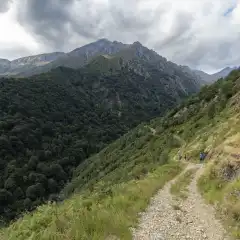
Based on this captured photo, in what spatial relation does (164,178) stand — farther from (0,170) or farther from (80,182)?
(0,170)

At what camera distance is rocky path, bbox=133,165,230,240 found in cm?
1197

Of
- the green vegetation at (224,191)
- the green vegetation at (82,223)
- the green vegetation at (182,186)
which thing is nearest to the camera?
the green vegetation at (82,223)

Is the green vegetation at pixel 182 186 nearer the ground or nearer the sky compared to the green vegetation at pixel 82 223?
nearer the ground

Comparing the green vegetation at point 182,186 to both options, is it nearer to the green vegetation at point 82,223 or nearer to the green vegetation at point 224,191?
the green vegetation at point 224,191

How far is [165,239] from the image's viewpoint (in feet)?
37.7

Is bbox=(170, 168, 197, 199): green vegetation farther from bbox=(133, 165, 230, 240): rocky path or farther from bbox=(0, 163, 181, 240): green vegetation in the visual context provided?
bbox=(0, 163, 181, 240): green vegetation

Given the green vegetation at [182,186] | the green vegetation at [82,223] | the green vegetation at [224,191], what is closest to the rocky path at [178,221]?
A: the green vegetation at [224,191]

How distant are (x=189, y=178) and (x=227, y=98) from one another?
135 feet

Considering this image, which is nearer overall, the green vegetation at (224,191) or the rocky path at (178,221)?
the rocky path at (178,221)

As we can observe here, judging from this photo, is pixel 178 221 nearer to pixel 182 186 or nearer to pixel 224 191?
pixel 224 191

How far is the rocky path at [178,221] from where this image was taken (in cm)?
1197

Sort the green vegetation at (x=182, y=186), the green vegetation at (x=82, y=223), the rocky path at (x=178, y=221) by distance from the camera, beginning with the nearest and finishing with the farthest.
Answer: the green vegetation at (x=82, y=223) < the rocky path at (x=178, y=221) < the green vegetation at (x=182, y=186)

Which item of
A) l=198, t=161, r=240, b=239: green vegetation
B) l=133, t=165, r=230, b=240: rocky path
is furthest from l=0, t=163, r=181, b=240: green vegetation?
l=198, t=161, r=240, b=239: green vegetation

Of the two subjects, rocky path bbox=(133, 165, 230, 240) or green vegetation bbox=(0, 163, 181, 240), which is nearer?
green vegetation bbox=(0, 163, 181, 240)
